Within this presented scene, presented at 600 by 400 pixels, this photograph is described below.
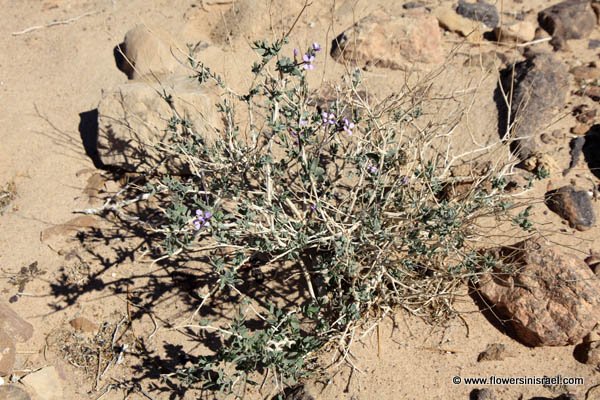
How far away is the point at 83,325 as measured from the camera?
3.38m

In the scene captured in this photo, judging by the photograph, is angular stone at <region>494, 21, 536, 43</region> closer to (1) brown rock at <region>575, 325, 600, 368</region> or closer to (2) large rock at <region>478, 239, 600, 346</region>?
(2) large rock at <region>478, 239, 600, 346</region>

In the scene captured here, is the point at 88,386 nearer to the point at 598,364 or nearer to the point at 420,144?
the point at 420,144

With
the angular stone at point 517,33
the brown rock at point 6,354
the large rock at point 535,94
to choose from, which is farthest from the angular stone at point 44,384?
the angular stone at point 517,33

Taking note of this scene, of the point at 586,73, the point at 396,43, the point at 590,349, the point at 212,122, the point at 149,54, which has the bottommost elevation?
the point at 590,349

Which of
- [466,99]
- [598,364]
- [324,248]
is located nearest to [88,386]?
[324,248]

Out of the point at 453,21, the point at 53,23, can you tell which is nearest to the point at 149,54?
the point at 53,23

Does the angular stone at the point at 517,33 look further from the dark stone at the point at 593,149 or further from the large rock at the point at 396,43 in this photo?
the dark stone at the point at 593,149

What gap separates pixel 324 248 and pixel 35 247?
1897 millimetres

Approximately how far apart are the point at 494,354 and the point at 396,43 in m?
2.57

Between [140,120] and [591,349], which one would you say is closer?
[591,349]

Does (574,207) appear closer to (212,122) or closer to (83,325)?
(212,122)

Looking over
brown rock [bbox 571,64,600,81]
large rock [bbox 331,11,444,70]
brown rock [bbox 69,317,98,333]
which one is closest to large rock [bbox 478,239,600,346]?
brown rock [bbox 571,64,600,81]

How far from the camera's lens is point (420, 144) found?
313cm

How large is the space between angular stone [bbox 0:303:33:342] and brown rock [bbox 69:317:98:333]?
0.24 m
